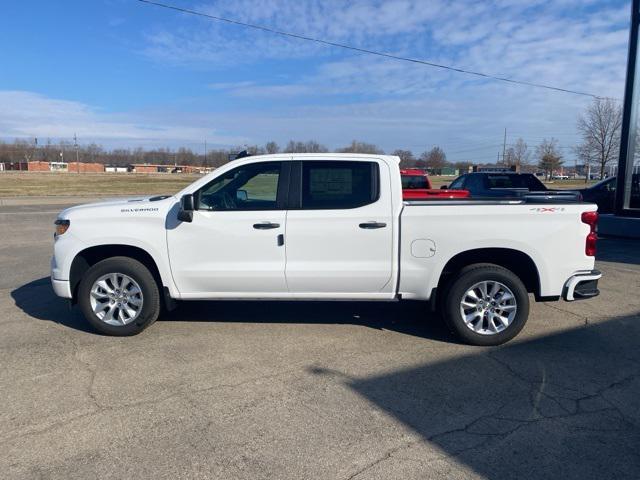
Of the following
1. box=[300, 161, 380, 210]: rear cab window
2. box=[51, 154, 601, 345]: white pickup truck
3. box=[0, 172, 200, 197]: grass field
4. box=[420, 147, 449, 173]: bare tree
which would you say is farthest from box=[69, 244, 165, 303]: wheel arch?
box=[420, 147, 449, 173]: bare tree

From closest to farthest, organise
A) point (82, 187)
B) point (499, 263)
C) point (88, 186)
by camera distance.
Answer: point (499, 263) → point (82, 187) → point (88, 186)

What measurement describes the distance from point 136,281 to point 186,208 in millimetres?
969

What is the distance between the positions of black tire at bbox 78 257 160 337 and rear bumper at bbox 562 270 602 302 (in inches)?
165

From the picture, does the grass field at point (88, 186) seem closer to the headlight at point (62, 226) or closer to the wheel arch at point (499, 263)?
the headlight at point (62, 226)

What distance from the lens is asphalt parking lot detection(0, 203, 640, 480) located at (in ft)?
9.91

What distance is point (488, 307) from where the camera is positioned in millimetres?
4902

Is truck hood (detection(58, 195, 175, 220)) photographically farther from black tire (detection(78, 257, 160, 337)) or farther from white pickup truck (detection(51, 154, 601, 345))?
black tire (detection(78, 257, 160, 337))

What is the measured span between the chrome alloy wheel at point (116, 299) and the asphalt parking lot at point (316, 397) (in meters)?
0.26

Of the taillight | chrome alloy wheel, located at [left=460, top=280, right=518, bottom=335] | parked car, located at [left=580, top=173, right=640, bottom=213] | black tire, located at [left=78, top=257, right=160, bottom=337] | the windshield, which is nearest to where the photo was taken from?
the taillight

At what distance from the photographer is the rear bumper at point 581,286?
191 inches

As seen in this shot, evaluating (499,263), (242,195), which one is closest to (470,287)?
(499,263)

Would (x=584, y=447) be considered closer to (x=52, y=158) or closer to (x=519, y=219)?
(x=519, y=219)

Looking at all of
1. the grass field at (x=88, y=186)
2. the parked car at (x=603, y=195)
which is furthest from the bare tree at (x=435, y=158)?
the parked car at (x=603, y=195)

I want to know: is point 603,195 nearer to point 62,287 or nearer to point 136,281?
point 136,281
